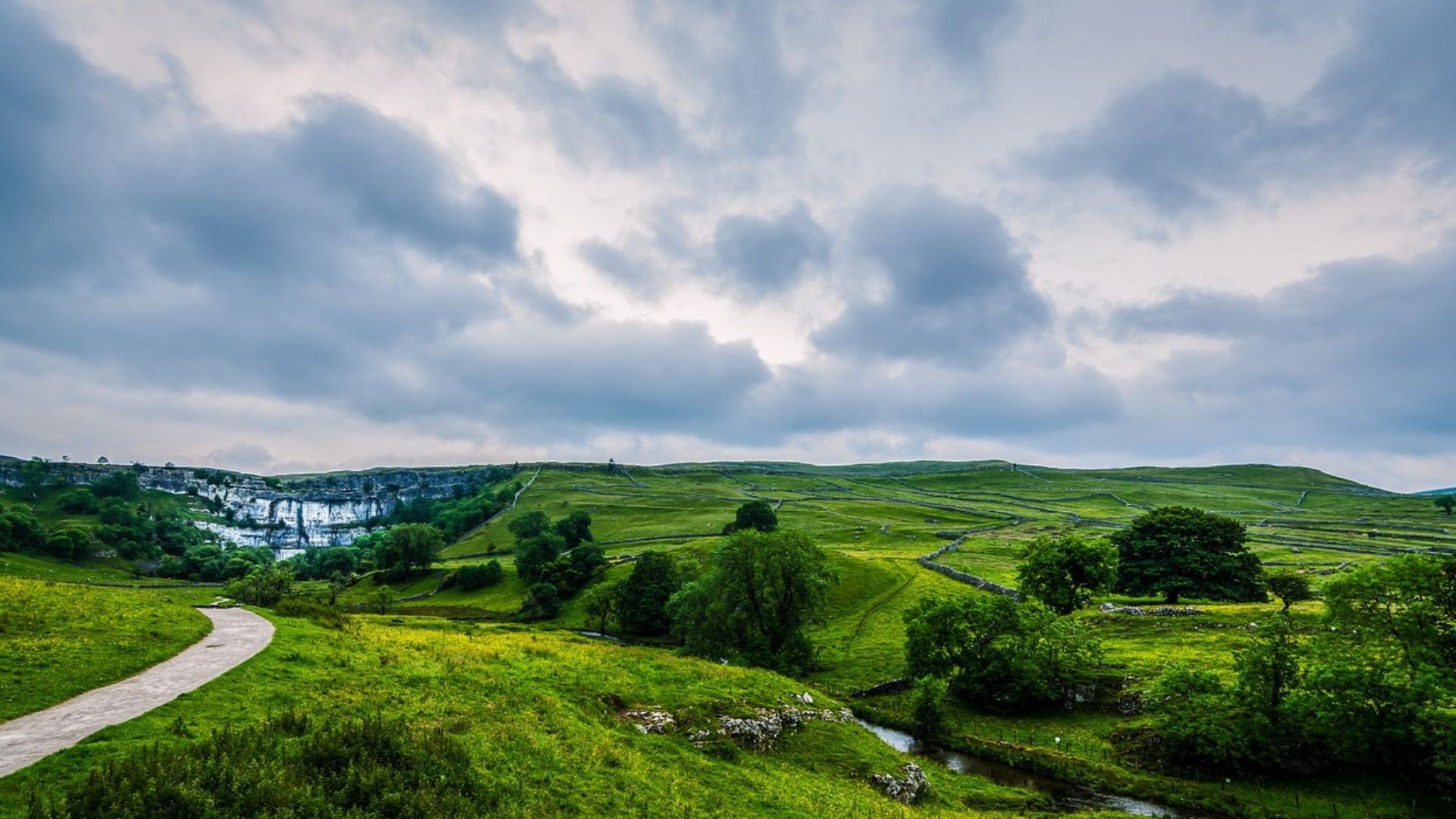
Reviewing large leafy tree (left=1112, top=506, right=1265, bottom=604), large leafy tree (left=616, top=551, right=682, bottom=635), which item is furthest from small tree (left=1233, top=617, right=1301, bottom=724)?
large leafy tree (left=616, top=551, right=682, bottom=635)

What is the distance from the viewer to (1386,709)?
32.1 metres

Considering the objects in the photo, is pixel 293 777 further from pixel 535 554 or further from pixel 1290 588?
pixel 535 554

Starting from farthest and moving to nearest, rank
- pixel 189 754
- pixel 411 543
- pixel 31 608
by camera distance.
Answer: pixel 411 543 < pixel 31 608 < pixel 189 754

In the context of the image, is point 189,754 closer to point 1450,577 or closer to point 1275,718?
point 1275,718

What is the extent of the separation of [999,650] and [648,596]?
181 ft

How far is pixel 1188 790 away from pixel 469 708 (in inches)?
1568

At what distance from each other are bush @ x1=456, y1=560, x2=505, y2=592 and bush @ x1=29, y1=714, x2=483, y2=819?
12098 centimetres

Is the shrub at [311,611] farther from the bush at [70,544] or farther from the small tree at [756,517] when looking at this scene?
the bush at [70,544]

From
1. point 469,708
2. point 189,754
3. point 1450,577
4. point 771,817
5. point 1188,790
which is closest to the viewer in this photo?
point 189,754

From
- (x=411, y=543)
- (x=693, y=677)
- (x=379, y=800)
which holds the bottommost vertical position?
(x=411, y=543)

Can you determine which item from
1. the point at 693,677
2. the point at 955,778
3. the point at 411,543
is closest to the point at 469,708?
the point at 693,677

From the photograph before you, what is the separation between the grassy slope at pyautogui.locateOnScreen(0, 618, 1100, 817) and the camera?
750 inches

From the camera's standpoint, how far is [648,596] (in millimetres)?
91375

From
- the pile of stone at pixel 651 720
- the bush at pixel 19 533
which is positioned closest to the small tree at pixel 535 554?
the pile of stone at pixel 651 720
